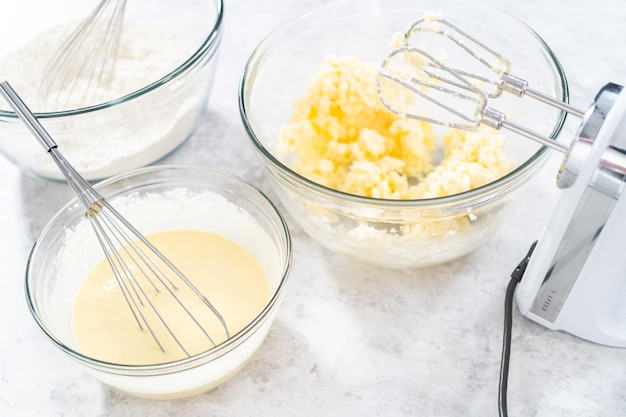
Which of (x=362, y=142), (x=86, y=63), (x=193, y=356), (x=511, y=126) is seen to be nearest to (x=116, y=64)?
(x=86, y=63)

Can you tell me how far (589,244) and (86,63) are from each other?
2.63ft

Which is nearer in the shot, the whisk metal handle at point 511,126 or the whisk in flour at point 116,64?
the whisk metal handle at point 511,126

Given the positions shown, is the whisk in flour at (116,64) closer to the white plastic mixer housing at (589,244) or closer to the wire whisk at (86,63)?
the wire whisk at (86,63)

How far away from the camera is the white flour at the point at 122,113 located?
3.24 ft

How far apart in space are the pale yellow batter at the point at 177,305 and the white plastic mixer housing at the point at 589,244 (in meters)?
0.33

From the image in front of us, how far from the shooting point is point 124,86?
1097mm

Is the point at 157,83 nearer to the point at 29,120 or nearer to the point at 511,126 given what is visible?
the point at 29,120

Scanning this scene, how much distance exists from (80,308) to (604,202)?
0.60m

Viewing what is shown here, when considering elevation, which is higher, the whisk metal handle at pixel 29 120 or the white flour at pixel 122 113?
the whisk metal handle at pixel 29 120

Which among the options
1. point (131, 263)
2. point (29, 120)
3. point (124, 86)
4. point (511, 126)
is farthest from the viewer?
point (124, 86)

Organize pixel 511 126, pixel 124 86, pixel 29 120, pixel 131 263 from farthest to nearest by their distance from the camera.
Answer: pixel 124 86, pixel 131 263, pixel 29 120, pixel 511 126

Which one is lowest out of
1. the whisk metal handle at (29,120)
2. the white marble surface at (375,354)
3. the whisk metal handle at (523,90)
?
the white marble surface at (375,354)

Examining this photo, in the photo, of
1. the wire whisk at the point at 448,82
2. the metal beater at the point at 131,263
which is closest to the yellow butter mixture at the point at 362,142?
the wire whisk at the point at 448,82

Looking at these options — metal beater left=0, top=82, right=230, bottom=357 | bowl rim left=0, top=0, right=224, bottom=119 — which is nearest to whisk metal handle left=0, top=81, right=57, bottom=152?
metal beater left=0, top=82, right=230, bottom=357
